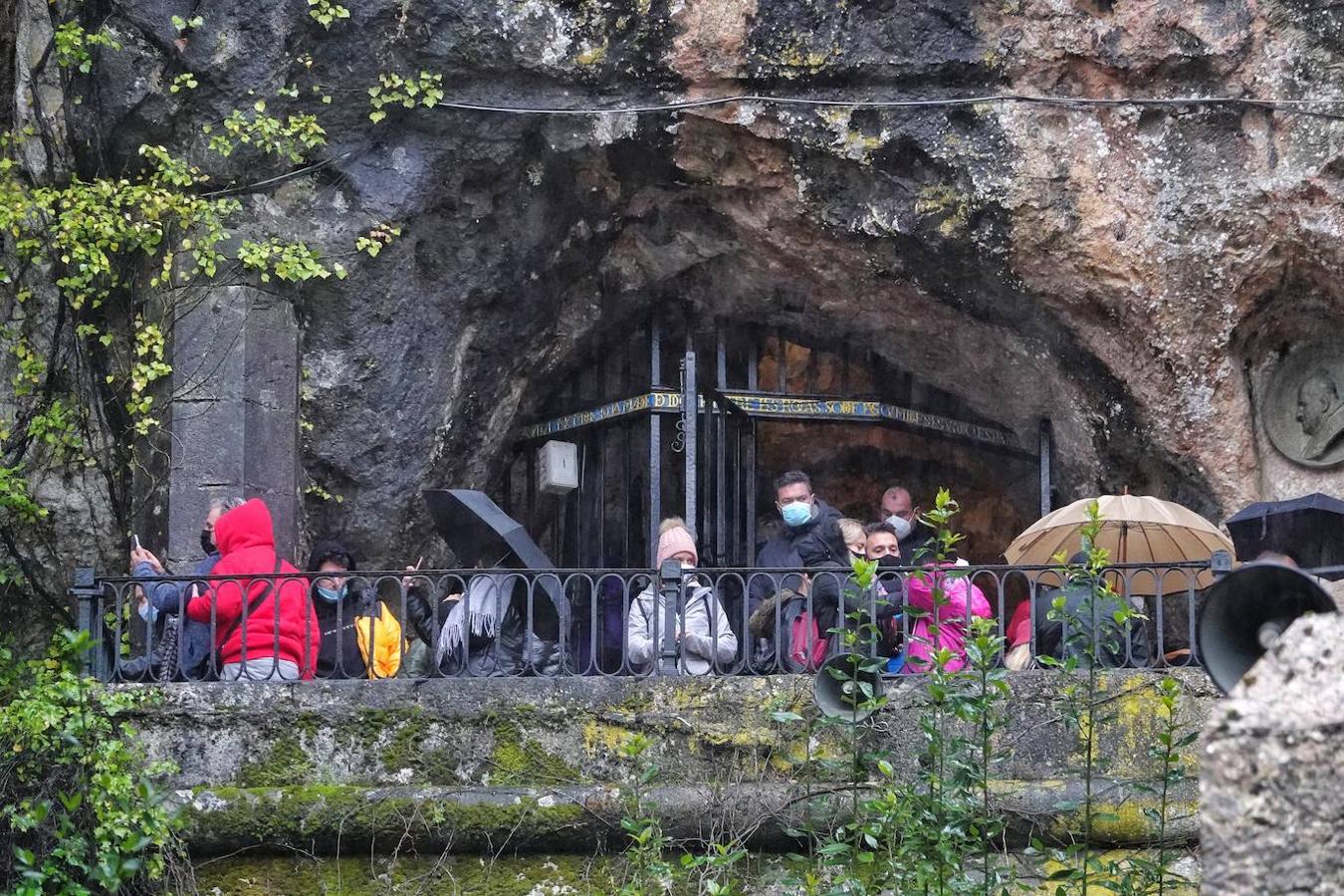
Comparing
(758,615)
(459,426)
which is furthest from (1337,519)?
(459,426)

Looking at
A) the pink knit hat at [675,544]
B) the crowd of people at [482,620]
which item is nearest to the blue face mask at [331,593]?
the crowd of people at [482,620]

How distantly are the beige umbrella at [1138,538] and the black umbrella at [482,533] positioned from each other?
6.97 feet

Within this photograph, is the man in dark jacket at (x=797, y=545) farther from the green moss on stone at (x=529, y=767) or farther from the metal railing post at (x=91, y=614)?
the metal railing post at (x=91, y=614)

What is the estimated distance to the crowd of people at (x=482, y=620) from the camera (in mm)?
8672

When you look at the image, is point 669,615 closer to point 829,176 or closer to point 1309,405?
point 829,176

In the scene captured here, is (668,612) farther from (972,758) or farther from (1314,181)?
(1314,181)

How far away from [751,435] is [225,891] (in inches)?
155

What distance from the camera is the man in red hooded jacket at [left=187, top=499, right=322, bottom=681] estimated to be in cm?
871

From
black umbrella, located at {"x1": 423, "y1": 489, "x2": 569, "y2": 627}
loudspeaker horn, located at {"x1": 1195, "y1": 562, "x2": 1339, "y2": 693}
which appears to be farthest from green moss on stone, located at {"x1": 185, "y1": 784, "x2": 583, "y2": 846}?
loudspeaker horn, located at {"x1": 1195, "y1": 562, "x2": 1339, "y2": 693}

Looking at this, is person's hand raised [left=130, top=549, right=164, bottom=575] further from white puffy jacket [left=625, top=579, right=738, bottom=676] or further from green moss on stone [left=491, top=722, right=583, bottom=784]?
white puffy jacket [left=625, top=579, right=738, bottom=676]

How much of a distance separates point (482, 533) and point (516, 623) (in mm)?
458

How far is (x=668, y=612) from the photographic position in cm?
866

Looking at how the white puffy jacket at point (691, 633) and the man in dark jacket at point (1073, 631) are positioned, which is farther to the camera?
the white puffy jacket at point (691, 633)

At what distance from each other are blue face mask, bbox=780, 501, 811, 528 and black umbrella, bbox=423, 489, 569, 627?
1.11 meters
